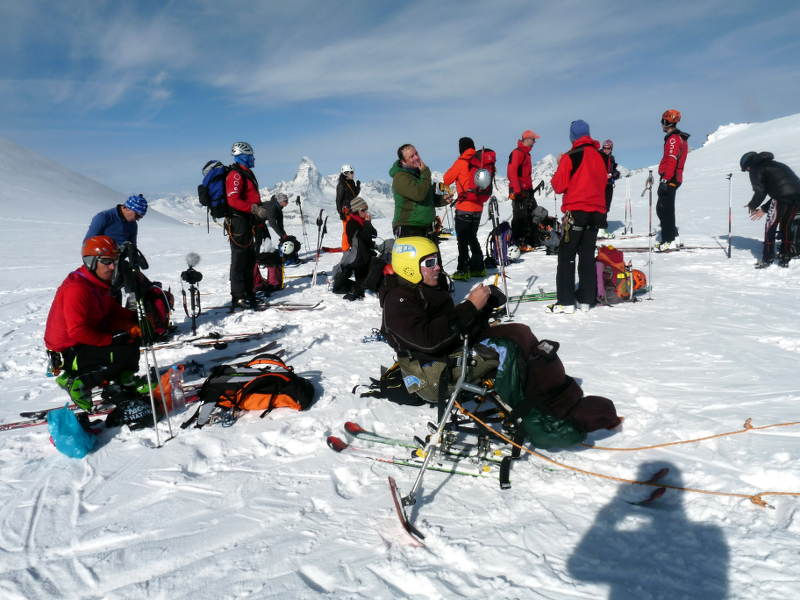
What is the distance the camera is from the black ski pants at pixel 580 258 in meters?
6.52

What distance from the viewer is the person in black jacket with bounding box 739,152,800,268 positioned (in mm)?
7898

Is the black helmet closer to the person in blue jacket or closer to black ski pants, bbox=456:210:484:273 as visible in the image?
black ski pants, bbox=456:210:484:273

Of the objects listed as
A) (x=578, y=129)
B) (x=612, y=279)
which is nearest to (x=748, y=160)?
(x=612, y=279)

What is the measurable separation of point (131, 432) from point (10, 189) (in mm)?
40385

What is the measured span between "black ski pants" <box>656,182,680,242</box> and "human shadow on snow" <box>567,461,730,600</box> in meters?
8.46

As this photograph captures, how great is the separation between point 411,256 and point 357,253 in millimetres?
4628

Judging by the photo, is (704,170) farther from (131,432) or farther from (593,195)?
(131,432)

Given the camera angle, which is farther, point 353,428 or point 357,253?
point 357,253

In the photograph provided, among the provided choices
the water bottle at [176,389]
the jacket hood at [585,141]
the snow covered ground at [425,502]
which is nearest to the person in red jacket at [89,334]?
the water bottle at [176,389]

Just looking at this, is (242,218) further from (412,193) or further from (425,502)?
(425,502)

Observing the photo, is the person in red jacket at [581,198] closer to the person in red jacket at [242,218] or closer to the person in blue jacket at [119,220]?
the person in red jacket at [242,218]

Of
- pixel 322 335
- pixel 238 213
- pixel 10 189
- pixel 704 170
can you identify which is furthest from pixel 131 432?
pixel 10 189

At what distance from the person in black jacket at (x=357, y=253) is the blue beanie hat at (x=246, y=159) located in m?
1.73

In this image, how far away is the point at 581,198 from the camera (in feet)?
21.1
